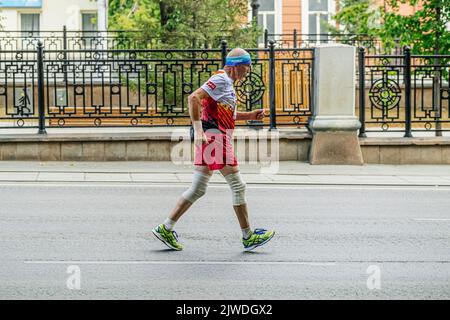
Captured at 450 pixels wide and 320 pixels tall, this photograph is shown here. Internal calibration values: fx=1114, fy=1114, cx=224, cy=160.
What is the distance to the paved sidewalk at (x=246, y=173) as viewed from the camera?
16.6 metres

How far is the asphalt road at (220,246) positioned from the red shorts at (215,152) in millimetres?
840

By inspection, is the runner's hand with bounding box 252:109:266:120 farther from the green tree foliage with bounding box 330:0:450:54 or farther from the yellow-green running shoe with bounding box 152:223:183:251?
the green tree foliage with bounding box 330:0:450:54

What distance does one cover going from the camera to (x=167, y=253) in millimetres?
10414

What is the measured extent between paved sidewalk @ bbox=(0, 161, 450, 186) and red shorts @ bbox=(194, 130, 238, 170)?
6.02 m

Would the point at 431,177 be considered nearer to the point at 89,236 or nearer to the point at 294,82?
the point at 294,82

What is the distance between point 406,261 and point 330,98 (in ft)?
28.7

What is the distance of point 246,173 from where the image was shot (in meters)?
17.7

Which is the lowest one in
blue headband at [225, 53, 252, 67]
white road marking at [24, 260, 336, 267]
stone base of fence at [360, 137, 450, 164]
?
white road marking at [24, 260, 336, 267]

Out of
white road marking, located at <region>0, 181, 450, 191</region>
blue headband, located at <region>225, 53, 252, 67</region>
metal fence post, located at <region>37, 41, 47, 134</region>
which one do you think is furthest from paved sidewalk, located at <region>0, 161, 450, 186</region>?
blue headband, located at <region>225, 53, 252, 67</region>

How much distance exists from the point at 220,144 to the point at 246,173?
7.25 metres

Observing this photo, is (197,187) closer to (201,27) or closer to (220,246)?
(220,246)

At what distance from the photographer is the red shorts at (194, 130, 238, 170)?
1037cm

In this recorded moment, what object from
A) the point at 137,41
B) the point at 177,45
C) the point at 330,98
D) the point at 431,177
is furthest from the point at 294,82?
the point at 137,41

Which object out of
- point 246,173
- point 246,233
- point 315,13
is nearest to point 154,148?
point 246,173
